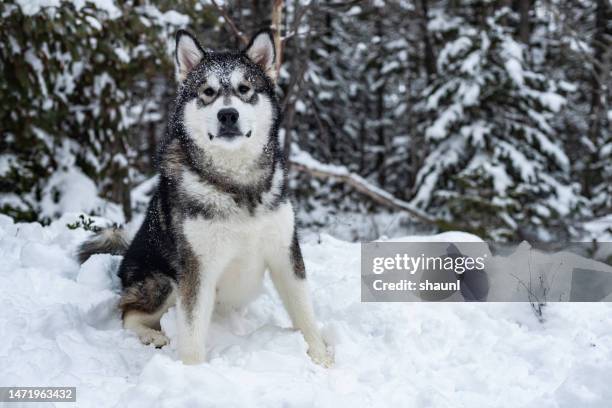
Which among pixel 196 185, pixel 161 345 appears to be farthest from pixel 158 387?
pixel 196 185

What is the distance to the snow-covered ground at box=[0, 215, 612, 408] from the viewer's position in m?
2.43

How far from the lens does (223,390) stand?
2.37m

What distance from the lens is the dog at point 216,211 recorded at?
9.51 ft

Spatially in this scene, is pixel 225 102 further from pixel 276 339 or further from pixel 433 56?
pixel 433 56

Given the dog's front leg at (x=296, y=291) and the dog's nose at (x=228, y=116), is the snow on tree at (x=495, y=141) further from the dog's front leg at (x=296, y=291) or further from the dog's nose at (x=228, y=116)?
the dog's nose at (x=228, y=116)

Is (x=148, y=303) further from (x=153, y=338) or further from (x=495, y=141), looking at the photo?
(x=495, y=141)

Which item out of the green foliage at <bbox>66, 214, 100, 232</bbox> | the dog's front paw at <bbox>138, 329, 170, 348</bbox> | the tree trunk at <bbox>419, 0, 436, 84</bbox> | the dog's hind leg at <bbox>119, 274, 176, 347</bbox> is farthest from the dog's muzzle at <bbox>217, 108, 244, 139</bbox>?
the tree trunk at <bbox>419, 0, 436, 84</bbox>

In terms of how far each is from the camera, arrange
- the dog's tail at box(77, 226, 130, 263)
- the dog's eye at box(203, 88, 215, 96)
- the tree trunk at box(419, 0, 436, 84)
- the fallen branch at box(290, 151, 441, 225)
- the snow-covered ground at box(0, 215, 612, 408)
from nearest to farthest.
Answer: the snow-covered ground at box(0, 215, 612, 408)
the dog's eye at box(203, 88, 215, 96)
the dog's tail at box(77, 226, 130, 263)
the fallen branch at box(290, 151, 441, 225)
the tree trunk at box(419, 0, 436, 84)

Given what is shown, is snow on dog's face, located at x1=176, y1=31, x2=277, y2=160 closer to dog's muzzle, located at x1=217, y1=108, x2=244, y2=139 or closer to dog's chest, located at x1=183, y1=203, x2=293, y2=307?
dog's muzzle, located at x1=217, y1=108, x2=244, y2=139

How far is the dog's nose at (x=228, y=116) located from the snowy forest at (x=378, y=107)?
3256 millimetres

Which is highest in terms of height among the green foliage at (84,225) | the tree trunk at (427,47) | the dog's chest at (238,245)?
the tree trunk at (427,47)

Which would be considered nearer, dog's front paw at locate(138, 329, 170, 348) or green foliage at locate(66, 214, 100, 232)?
dog's front paw at locate(138, 329, 170, 348)

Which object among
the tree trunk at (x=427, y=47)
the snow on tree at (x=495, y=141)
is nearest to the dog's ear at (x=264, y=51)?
the snow on tree at (x=495, y=141)

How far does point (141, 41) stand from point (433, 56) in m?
8.20
